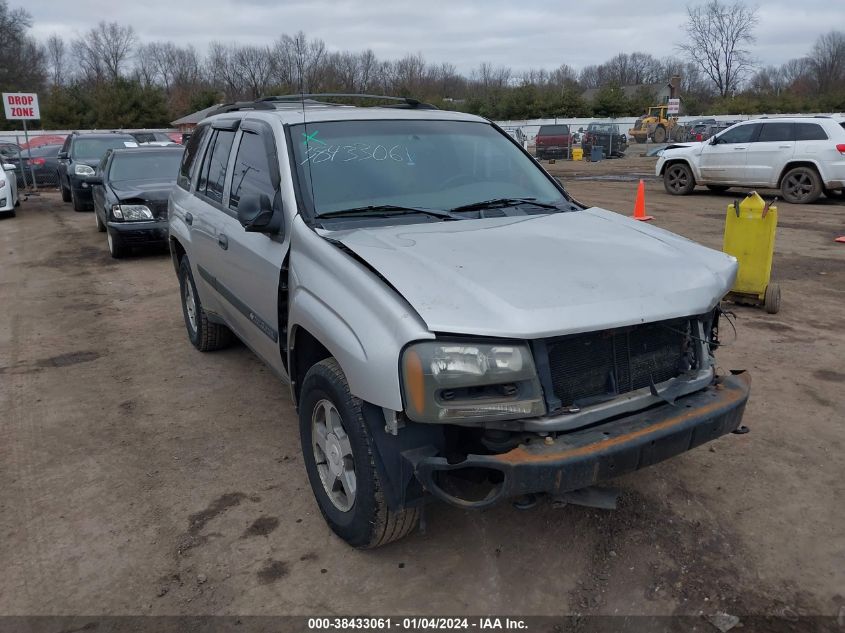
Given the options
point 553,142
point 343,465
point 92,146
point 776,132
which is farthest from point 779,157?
point 553,142

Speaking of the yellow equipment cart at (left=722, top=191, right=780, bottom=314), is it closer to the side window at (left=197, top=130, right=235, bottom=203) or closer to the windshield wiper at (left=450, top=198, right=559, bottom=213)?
the windshield wiper at (left=450, top=198, right=559, bottom=213)

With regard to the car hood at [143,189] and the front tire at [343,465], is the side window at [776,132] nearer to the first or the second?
the car hood at [143,189]

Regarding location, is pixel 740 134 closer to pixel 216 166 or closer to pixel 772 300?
pixel 772 300

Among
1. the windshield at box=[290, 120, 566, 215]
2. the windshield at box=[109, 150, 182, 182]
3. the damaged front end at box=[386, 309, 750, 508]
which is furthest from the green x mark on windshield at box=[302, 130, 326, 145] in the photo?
the windshield at box=[109, 150, 182, 182]

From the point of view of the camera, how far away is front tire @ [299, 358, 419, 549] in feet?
9.05

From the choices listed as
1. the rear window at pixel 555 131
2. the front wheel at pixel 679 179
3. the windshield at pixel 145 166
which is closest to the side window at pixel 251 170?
the windshield at pixel 145 166

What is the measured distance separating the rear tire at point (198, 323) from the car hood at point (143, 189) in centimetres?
479

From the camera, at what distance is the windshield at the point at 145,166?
1099 cm

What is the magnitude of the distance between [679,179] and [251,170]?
15028 millimetres

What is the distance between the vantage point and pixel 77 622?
2736 millimetres

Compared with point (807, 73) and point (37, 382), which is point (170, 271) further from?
point (807, 73)

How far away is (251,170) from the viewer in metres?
4.13

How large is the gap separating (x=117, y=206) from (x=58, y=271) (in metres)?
1.25

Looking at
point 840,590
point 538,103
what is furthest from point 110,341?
point 538,103
